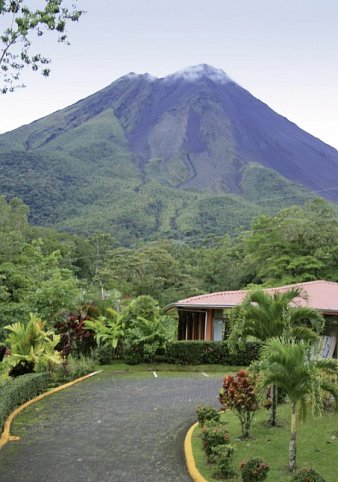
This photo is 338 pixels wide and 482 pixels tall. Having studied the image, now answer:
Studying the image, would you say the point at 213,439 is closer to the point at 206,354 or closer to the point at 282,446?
the point at 282,446

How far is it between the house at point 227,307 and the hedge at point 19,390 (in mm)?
7088

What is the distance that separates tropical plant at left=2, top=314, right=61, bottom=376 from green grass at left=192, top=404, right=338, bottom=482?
19.0 feet

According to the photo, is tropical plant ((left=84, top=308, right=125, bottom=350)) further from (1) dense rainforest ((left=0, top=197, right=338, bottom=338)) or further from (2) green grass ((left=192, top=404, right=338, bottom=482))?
(2) green grass ((left=192, top=404, right=338, bottom=482))

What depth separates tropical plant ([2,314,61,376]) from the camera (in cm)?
1395

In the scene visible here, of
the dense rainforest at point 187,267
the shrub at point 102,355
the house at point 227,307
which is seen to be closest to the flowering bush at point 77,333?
the shrub at point 102,355

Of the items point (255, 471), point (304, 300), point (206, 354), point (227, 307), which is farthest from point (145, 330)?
point (255, 471)

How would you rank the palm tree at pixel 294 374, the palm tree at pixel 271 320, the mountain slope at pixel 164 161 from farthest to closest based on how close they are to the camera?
the mountain slope at pixel 164 161
the palm tree at pixel 271 320
the palm tree at pixel 294 374

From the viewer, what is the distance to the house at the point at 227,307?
59.7ft

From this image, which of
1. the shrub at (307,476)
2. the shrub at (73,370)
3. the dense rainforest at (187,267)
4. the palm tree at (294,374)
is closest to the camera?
the shrub at (307,476)

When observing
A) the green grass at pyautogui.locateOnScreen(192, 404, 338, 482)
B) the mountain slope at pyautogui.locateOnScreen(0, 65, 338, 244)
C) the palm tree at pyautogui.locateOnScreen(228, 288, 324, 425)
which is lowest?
the green grass at pyautogui.locateOnScreen(192, 404, 338, 482)

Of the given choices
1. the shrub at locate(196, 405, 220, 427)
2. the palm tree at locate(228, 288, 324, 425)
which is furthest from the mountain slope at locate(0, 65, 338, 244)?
the shrub at locate(196, 405, 220, 427)

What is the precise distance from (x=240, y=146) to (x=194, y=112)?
82.6ft

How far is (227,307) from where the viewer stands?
62.8ft

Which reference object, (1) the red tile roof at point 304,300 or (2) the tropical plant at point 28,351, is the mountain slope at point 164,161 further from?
(2) the tropical plant at point 28,351
